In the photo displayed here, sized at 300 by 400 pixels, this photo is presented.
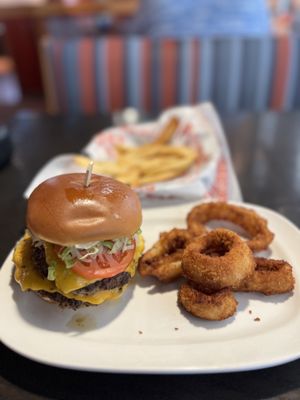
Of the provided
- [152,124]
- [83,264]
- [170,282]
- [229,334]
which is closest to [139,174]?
[152,124]

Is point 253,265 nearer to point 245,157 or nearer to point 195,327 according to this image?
point 195,327

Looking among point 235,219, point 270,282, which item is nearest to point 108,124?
point 235,219

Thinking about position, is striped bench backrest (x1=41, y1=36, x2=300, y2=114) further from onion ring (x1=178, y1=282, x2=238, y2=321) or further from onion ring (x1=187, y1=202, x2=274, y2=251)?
onion ring (x1=178, y1=282, x2=238, y2=321)

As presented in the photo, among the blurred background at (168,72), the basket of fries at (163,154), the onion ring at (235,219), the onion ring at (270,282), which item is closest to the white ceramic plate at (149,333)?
the onion ring at (270,282)

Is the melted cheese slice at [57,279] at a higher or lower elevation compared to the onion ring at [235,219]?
higher

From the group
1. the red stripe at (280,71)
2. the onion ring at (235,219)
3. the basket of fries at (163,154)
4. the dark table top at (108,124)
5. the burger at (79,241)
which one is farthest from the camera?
the red stripe at (280,71)

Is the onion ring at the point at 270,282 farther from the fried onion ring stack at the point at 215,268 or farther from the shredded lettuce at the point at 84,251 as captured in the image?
the shredded lettuce at the point at 84,251

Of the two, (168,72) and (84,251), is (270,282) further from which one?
(168,72)
